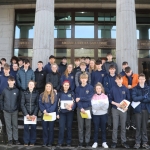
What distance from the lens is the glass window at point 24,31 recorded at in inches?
535

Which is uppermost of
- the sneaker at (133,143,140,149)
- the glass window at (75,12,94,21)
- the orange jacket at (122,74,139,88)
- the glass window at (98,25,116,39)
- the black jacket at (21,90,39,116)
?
the glass window at (75,12,94,21)

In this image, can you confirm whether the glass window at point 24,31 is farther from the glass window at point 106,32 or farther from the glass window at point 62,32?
the glass window at point 106,32

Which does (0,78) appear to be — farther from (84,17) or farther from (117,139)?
(84,17)

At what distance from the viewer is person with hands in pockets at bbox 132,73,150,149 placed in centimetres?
603

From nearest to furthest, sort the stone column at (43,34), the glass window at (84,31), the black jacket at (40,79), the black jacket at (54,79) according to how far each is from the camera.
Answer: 1. the black jacket at (54,79)
2. the black jacket at (40,79)
3. the stone column at (43,34)
4. the glass window at (84,31)

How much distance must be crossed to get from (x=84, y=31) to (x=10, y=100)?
27.4ft

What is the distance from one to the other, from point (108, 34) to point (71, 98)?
8.25 metres

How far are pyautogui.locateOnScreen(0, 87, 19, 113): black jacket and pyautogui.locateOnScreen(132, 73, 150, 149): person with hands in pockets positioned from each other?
338 centimetres

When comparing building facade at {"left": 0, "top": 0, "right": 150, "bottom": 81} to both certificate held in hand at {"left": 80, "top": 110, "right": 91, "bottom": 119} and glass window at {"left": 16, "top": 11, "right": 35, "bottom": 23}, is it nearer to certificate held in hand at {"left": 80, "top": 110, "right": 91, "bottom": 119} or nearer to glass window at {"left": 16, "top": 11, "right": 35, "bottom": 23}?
glass window at {"left": 16, "top": 11, "right": 35, "bottom": 23}

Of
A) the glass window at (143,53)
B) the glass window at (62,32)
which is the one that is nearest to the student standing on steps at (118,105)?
the glass window at (143,53)

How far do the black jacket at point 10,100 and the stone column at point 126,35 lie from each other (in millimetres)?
4101

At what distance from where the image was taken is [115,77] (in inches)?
260

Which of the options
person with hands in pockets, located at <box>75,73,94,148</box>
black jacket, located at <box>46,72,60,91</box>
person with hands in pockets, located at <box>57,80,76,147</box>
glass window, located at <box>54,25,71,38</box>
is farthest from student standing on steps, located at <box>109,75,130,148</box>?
glass window, located at <box>54,25,71,38</box>

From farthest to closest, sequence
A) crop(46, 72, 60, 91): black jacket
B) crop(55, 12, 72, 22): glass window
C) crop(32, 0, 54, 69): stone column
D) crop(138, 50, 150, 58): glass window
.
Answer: crop(55, 12, 72, 22): glass window < crop(138, 50, 150, 58): glass window < crop(32, 0, 54, 69): stone column < crop(46, 72, 60, 91): black jacket
